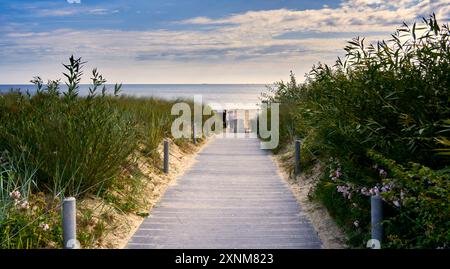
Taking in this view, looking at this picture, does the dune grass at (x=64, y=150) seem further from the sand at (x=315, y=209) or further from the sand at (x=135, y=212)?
the sand at (x=315, y=209)

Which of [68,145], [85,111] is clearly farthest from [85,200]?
[85,111]

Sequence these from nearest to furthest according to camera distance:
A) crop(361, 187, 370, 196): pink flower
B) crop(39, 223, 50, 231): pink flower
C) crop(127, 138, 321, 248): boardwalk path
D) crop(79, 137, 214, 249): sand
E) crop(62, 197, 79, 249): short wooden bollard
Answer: crop(62, 197, 79, 249): short wooden bollard, crop(39, 223, 50, 231): pink flower, crop(361, 187, 370, 196): pink flower, crop(127, 138, 321, 248): boardwalk path, crop(79, 137, 214, 249): sand

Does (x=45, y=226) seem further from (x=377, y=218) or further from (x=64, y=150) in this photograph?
(x=377, y=218)

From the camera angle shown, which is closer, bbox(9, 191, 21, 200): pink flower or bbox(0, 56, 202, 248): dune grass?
bbox(9, 191, 21, 200): pink flower

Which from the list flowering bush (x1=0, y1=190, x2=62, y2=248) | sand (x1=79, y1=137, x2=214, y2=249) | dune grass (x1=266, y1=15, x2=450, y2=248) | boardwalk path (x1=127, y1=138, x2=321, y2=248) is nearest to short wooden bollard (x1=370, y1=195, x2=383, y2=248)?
dune grass (x1=266, y1=15, x2=450, y2=248)

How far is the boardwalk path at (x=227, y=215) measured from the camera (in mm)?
5410

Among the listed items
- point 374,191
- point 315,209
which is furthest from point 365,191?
point 315,209

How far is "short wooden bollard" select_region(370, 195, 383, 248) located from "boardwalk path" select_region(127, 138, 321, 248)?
93cm

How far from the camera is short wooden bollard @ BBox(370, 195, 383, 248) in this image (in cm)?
447

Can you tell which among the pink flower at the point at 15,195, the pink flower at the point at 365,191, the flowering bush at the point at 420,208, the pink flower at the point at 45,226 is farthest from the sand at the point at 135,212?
the flowering bush at the point at 420,208

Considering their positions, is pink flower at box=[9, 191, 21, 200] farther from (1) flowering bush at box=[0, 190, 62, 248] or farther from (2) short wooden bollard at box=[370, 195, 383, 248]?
(2) short wooden bollard at box=[370, 195, 383, 248]

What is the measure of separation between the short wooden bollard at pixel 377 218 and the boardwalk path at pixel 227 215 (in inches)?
36.5

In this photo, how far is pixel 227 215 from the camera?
645 centimetres

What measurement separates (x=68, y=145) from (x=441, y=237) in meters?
4.12
